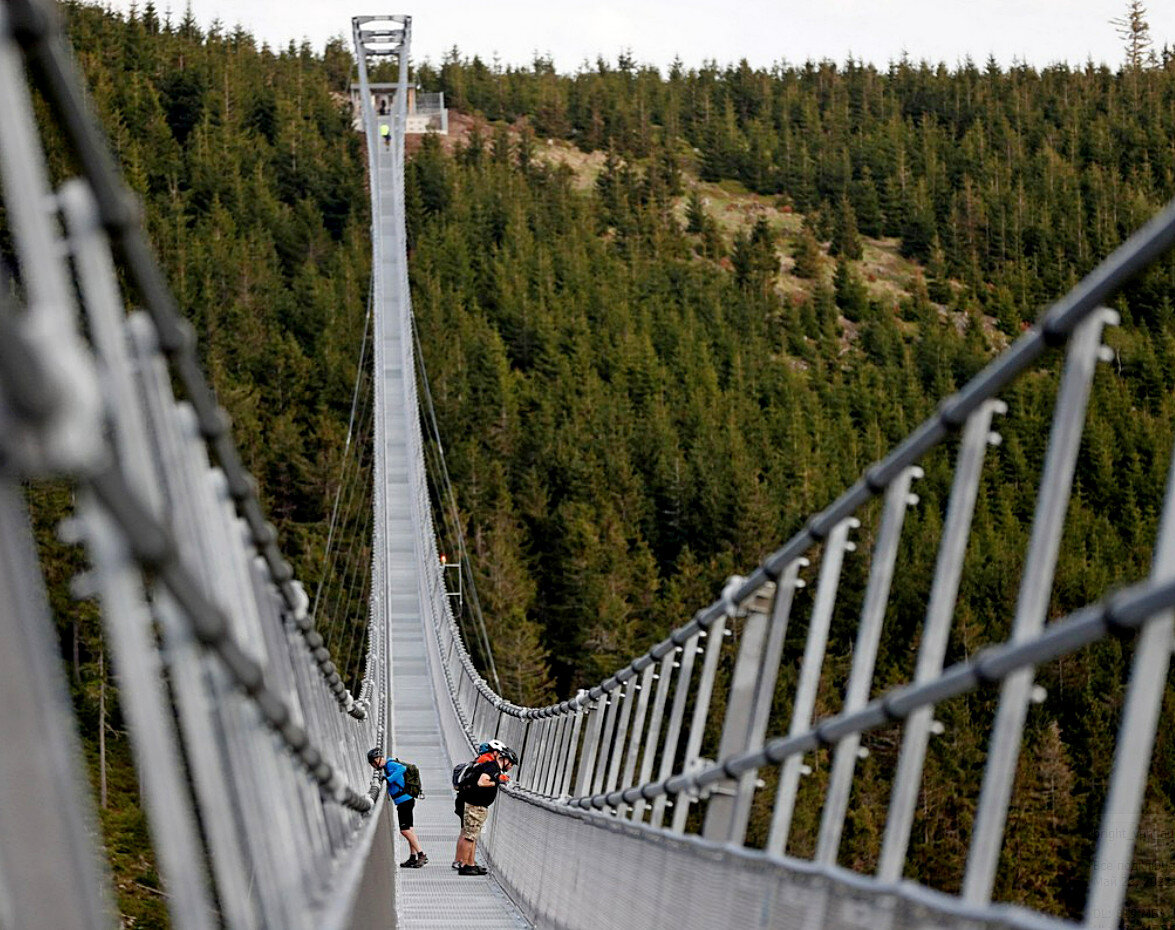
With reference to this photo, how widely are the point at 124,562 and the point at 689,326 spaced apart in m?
86.0

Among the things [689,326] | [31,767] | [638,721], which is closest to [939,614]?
[31,767]

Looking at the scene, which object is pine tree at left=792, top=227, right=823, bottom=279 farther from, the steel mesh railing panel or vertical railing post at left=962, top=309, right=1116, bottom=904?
vertical railing post at left=962, top=309, right=1116, bottom=904

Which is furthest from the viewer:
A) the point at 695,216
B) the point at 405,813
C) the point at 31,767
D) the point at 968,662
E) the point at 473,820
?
the point at 695,216

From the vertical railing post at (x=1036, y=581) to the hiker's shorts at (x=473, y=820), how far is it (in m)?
9.62

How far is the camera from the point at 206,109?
95.2 metres

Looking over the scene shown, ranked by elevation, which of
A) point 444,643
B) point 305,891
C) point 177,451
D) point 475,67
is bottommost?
point 444,643

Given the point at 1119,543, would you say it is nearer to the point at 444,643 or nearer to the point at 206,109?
the point at 444,643

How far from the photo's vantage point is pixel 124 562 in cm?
209

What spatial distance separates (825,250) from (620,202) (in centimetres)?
1150

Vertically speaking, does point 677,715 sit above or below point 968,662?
below

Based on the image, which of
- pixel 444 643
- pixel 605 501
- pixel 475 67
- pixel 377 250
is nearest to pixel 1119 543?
pixel 605 501

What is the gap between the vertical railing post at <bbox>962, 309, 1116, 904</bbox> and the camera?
10.9 feet

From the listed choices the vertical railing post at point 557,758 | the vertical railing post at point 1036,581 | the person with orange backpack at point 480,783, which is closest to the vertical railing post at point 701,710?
the vertical railing post at point 1036,581

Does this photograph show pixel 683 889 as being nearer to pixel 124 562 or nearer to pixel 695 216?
pixel 124 562
